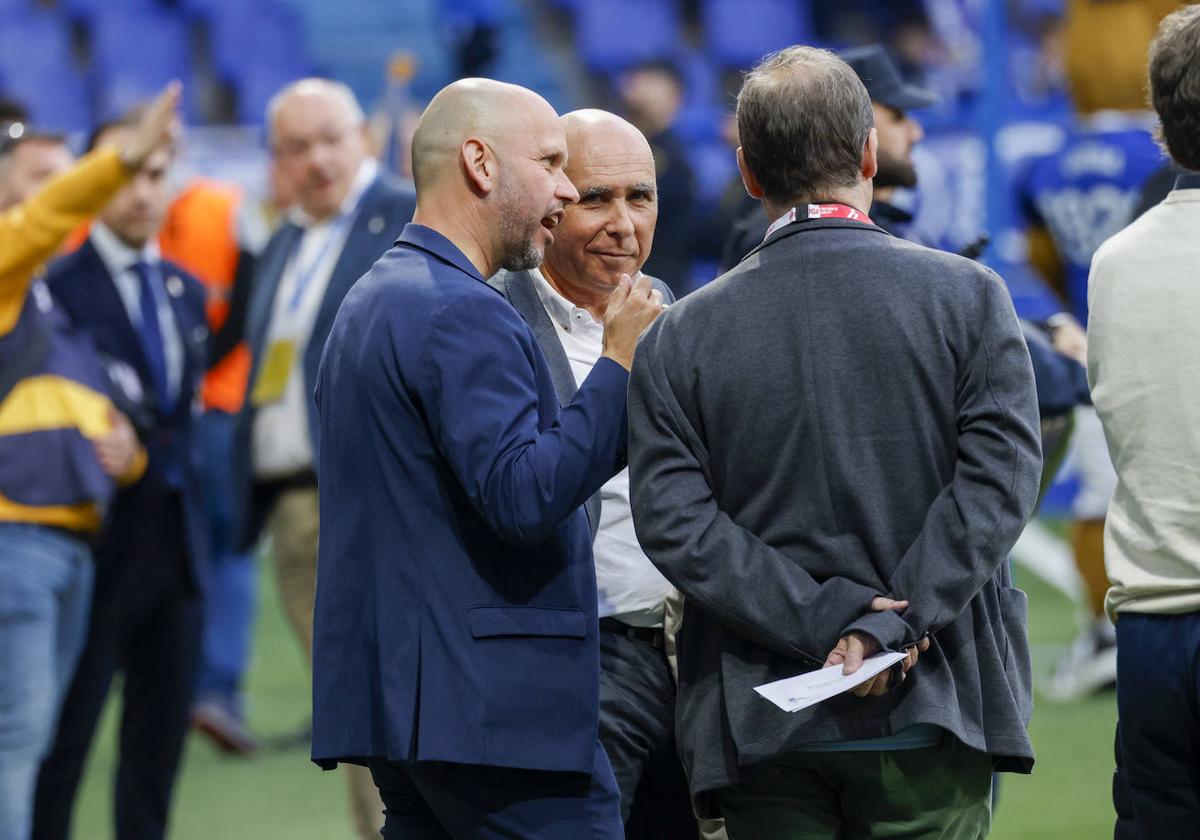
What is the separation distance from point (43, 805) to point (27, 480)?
1.01 m

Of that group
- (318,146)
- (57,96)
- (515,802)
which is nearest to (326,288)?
(318,146)

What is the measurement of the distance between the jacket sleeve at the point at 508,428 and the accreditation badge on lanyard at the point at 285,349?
2.73 meters

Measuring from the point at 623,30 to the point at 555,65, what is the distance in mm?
789

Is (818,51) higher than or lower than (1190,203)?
higher

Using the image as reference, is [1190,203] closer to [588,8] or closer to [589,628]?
[589,628]

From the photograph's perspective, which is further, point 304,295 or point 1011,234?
point 1011,234

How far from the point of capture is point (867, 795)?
104 inches

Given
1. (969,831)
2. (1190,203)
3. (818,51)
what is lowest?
(969,831)

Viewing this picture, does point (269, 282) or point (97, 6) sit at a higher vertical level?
point (97, 6)

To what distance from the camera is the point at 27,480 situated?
4445 mm

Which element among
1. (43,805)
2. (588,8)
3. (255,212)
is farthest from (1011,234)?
(43,805)

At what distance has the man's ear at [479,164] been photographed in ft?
9.30

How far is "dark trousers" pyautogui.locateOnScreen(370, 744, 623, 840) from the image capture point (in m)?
2.70

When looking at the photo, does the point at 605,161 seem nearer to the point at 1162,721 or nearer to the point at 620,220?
the point at 620,220
